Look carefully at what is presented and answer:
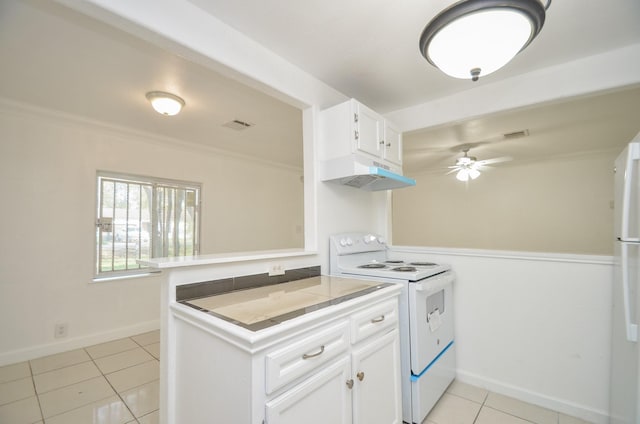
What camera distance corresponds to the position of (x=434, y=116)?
2584 mm

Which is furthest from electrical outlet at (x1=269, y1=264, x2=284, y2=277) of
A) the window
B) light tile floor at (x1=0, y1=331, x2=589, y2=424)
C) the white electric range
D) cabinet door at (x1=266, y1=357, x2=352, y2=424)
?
the window

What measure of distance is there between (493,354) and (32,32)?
3.79 meters

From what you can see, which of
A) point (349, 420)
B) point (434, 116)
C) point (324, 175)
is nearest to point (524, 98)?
point (434, 116)

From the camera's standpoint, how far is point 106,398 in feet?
6.73

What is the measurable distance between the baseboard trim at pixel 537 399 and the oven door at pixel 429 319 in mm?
369

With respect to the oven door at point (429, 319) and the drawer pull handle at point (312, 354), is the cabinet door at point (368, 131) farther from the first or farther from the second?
the drawer pull handle at point (312, 354)

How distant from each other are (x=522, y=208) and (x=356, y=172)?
4.80 m

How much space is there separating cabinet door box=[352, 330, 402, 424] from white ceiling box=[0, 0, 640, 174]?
5.80 ft

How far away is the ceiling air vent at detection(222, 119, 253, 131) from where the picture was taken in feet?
10.2

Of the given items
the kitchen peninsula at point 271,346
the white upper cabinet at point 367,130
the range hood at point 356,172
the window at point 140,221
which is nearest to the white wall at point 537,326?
the range hood at point 356,172

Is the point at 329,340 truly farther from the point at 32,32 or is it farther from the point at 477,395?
the point at 32,32

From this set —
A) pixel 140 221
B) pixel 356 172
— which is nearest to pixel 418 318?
pixel 356 172

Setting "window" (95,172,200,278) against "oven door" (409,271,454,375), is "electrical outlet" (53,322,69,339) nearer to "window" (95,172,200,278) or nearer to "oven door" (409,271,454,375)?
"window" (95,172,200,278)

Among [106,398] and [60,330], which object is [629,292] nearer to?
[106,398]
